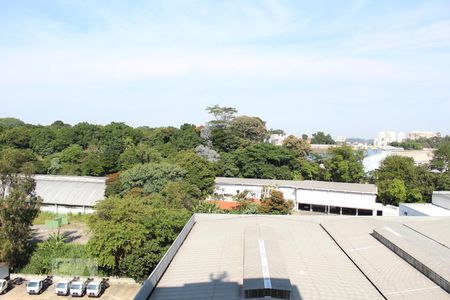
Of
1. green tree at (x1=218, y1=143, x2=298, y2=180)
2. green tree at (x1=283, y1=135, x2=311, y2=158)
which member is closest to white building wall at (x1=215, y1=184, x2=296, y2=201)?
green tree at (x1=218, y1=143, x2=298, y2=180)

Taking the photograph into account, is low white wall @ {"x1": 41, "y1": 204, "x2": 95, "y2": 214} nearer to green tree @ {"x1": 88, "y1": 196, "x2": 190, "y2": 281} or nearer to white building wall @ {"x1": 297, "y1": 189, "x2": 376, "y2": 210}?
green tree @ {"x1": 88, "y1": 196, "x2": 190, "y2": 281}

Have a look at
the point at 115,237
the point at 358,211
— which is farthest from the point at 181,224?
the point at 358,211

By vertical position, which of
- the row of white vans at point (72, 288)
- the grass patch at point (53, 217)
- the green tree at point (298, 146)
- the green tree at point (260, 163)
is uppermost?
the green tree at point (298, 146)

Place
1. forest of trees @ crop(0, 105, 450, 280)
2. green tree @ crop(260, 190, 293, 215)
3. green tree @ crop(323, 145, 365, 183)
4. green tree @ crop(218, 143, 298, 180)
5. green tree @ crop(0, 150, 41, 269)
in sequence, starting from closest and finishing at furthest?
1. forest of trees @ crop(0, 105, 450, 280)
2. green tree @ crop(0, 150, 41, 269)
3. green tree @ crop(260, 190, 293, 215)
4. green tree @ crop(323, 145, 365, 183)
5. green tree @ crop(218, 143, 298, 180)

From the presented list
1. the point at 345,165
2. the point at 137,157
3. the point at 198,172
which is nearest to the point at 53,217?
the point at 137,157

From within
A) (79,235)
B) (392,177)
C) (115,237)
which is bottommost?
(79,235)

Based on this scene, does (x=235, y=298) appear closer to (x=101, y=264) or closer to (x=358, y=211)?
(x=101, y=264)

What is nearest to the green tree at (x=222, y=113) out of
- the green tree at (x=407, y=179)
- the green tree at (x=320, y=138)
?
the green tree at (x=407, y=179)

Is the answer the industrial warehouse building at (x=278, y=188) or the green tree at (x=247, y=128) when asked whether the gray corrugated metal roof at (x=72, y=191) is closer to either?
the industrial warehouse building at (x=278, y=188)
